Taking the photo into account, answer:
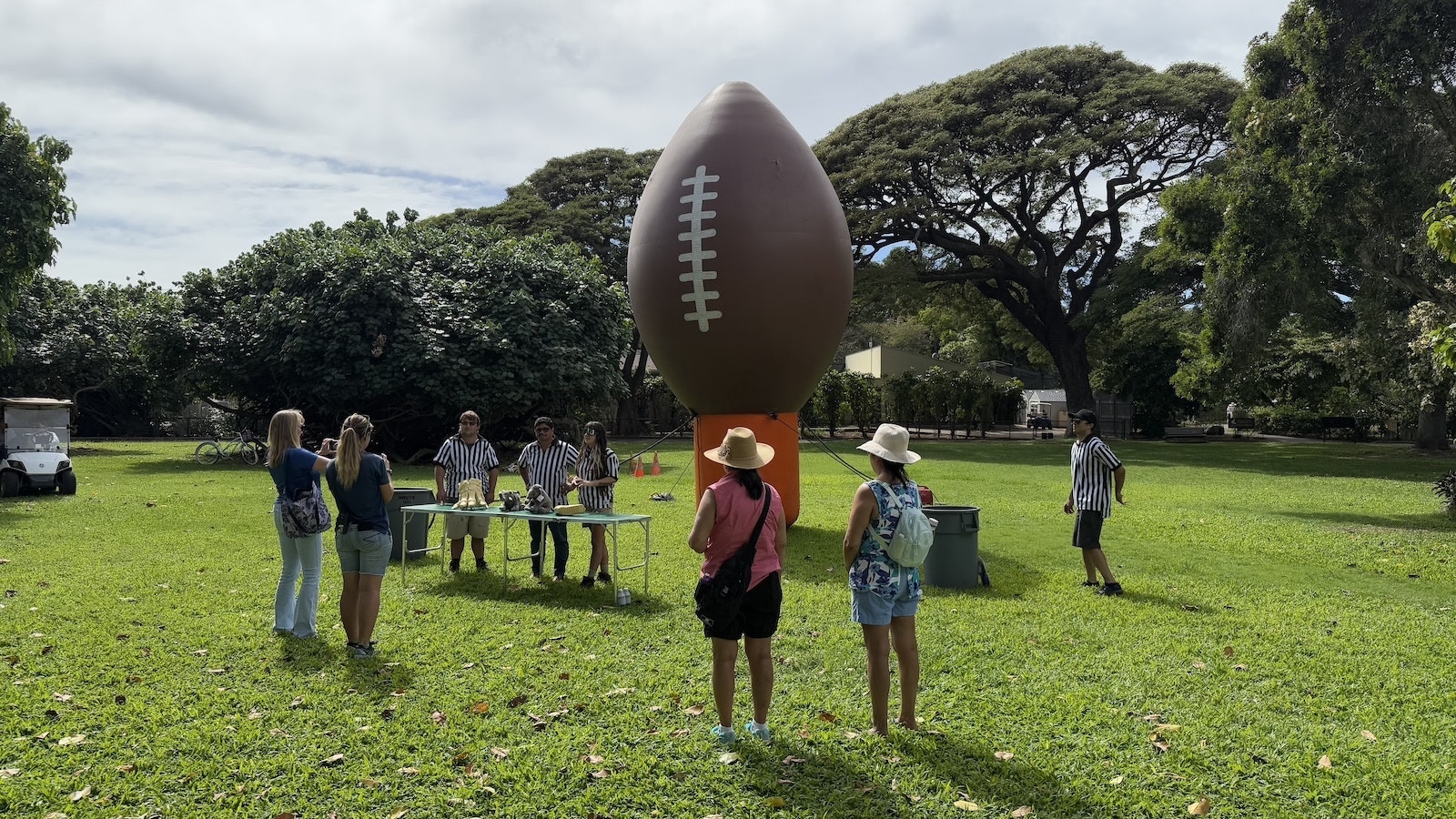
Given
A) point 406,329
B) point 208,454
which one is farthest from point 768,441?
point 208,454

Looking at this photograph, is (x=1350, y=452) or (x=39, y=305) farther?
(x=39, y=305)

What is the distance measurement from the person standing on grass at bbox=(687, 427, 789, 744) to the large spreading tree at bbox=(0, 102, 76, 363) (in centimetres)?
1786

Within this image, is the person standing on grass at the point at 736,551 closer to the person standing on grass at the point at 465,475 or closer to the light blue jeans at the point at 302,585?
the light blue jeans at the point at 302,585

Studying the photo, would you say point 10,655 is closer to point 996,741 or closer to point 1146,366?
point 996,741

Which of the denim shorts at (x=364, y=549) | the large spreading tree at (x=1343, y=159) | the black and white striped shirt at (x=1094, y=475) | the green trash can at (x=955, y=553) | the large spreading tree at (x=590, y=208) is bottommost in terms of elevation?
the green trash can at (x=955, y=553)

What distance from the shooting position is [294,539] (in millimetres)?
6895

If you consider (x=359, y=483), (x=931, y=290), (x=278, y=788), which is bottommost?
(x=278, y=788)

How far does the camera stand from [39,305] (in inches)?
1334

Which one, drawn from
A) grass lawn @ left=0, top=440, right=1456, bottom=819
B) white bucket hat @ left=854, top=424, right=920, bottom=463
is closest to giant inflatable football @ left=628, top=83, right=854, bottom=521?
grass lawn @ left=0, top=440, right=1456, bottom=819

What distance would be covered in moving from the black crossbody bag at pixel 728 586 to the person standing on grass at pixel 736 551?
0.02m

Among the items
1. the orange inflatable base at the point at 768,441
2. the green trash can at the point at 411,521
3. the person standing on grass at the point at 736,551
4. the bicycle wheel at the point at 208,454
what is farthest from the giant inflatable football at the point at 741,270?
the bicycle wheel at the point at 208,454

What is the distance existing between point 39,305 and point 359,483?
115 feet

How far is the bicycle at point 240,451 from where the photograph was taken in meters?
24.0

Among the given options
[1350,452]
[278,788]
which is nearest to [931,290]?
[1350,452]
